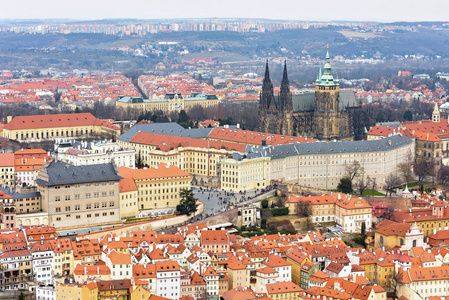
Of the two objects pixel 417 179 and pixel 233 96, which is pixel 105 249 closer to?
pixel 417 179

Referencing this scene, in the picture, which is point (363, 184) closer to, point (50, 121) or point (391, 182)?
point (391, 182)

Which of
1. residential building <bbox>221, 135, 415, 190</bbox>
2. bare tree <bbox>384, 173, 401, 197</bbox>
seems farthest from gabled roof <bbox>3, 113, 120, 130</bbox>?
bare tree <bbox>384, 173, 401, 197</bbox>

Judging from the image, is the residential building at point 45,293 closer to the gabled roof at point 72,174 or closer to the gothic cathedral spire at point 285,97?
the gabled roof at point 72,174

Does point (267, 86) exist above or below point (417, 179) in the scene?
above

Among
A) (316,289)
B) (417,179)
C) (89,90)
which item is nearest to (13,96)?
(89,90)

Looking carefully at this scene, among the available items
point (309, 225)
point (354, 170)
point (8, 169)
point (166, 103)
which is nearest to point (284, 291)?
point (309, 225)

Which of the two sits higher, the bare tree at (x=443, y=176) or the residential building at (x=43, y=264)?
the residential building at (x=43, y=264)

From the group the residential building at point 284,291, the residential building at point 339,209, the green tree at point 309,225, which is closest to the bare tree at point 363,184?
the residential building at point 339,209

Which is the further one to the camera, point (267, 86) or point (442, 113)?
point (442, 113)
